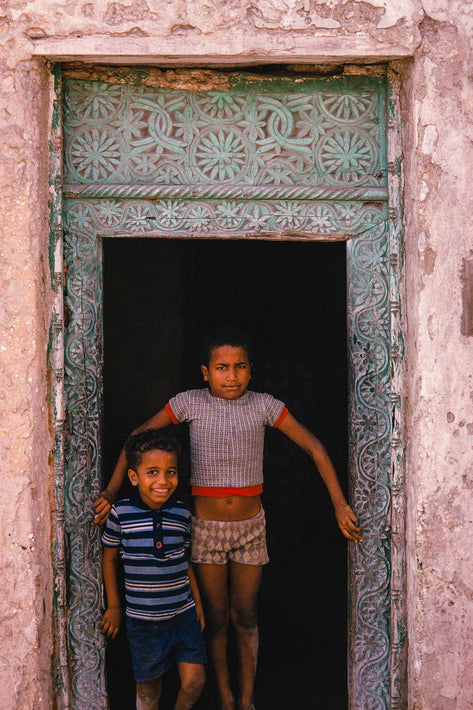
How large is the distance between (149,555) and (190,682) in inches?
22.1

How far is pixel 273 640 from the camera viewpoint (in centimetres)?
464

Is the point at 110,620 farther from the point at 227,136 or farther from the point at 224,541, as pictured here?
the point at 227,136

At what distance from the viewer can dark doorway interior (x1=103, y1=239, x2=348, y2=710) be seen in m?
5.32

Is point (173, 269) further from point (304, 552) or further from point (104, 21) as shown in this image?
point (104, 21)

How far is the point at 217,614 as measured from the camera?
3355 millimetres

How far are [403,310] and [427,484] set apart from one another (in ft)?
2.33

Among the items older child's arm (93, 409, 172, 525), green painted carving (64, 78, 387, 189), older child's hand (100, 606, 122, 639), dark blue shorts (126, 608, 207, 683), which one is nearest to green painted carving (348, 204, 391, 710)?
green painted carving (64, 78, 387, 189)

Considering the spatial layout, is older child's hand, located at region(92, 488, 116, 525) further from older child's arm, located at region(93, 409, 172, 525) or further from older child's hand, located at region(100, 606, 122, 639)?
older child's hand, located at region(100, 606, 122, 639)

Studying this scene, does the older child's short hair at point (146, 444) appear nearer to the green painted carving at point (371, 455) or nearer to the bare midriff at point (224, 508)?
the bare midriff at point (224, 508)

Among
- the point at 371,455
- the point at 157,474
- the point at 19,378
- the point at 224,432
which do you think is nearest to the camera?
the point at 19,378

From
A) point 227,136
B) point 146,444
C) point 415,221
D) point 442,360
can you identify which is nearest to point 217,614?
point 146,444

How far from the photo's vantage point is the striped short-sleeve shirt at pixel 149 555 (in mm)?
3070

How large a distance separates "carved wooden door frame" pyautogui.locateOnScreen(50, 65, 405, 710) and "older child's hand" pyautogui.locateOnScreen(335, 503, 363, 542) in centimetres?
5

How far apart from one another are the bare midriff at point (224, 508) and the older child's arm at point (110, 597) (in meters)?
0.42
